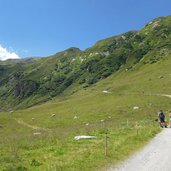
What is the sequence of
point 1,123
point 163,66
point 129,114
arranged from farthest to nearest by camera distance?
point 163,66
point 1,123
point 129,114

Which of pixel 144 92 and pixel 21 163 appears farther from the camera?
pixel 144 92

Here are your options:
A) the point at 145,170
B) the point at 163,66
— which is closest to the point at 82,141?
the point at 145,170

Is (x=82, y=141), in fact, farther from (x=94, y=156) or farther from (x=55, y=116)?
(x=55, y=116)

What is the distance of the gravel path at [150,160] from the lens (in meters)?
21.7

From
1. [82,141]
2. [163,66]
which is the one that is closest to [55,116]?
[82,141]

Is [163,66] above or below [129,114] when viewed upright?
above

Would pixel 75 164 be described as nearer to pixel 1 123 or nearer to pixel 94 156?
pixel 94 156

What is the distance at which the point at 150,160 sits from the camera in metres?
24.3

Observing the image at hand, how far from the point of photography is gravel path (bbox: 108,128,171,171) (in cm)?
2171

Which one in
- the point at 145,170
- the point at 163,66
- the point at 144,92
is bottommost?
the point at 145,170

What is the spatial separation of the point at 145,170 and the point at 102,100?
105496 millimetres

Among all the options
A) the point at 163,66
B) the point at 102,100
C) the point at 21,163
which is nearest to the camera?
the point at 21,163

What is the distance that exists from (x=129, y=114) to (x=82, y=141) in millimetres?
51813

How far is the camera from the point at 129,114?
83.6m
